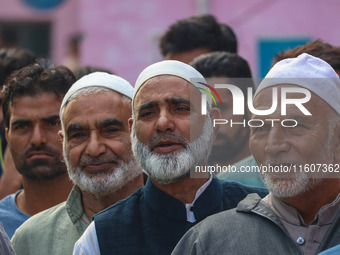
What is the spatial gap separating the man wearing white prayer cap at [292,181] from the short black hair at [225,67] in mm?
1703

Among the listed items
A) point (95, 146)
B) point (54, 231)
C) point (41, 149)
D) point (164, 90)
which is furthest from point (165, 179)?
point (41, 149)

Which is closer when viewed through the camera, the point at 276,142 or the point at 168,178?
the point at 276,142

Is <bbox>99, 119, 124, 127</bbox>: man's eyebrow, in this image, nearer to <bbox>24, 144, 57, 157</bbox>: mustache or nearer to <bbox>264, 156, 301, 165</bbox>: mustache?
<bbox>24, 144, 57, 157</bbox>: mustache

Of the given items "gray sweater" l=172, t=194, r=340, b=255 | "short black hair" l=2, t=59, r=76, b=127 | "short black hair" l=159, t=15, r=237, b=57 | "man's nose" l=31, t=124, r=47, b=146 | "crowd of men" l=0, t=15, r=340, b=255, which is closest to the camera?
"gray sweater" l=172, t=194, r=340, b=255

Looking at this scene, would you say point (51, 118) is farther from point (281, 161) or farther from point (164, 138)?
point (281, 161)

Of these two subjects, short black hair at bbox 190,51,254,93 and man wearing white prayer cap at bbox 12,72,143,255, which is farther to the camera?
short black hair at bbox 190,51,254,93

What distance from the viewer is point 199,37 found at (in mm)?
6504

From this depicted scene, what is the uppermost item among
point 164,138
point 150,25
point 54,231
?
point 164,138

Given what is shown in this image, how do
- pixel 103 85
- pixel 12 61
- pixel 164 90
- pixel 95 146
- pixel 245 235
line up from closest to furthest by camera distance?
pixel 245 235, pixel 164 90, pixel 95 146, pixel 103 85, pixel 12 61

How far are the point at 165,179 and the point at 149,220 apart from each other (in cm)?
21

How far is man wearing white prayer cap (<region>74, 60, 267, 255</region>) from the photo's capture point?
405 centimetres

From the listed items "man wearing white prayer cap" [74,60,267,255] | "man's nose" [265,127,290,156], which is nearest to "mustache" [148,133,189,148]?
"man wearing white prayer cap" [74,60,267,255]

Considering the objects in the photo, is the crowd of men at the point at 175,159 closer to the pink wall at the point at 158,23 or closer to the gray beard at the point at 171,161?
the gray beard at the point at 171,161

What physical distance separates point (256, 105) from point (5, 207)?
6.28ft
